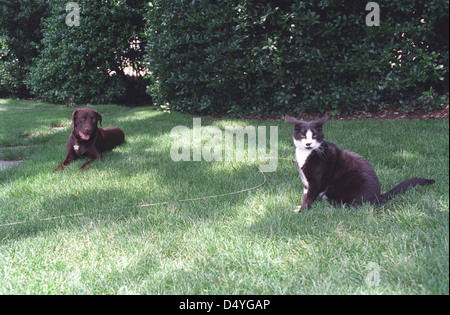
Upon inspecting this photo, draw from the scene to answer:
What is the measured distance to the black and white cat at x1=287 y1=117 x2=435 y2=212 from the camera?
2459 mm

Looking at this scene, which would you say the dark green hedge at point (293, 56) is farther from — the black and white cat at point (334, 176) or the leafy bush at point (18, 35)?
the leafy bush at point (18, 35)

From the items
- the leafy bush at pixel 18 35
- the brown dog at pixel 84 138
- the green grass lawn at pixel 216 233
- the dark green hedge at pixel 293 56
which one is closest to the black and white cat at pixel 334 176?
the green grass lawn at pixel 216 233

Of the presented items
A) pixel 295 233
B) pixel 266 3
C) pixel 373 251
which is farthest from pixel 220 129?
pixel 373 251

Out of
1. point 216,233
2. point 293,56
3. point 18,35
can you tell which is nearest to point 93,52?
point 18,35

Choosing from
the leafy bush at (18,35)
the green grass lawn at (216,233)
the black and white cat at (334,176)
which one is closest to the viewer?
the green grass lawn at (216,233)

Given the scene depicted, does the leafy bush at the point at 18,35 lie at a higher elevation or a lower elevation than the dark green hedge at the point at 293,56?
higher

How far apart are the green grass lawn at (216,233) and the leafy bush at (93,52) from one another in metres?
6.65

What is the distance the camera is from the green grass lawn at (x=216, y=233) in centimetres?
172

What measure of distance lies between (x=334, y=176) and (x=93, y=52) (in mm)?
9005

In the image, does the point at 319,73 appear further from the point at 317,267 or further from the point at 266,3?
the point at 317,267

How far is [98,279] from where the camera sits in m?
1.82

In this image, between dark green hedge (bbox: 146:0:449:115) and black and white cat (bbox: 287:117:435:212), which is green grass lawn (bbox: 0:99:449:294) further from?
dark green hedge (bbox: 146:0:449:115)

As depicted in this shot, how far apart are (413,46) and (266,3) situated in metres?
2.73

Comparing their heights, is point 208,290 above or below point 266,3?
below
